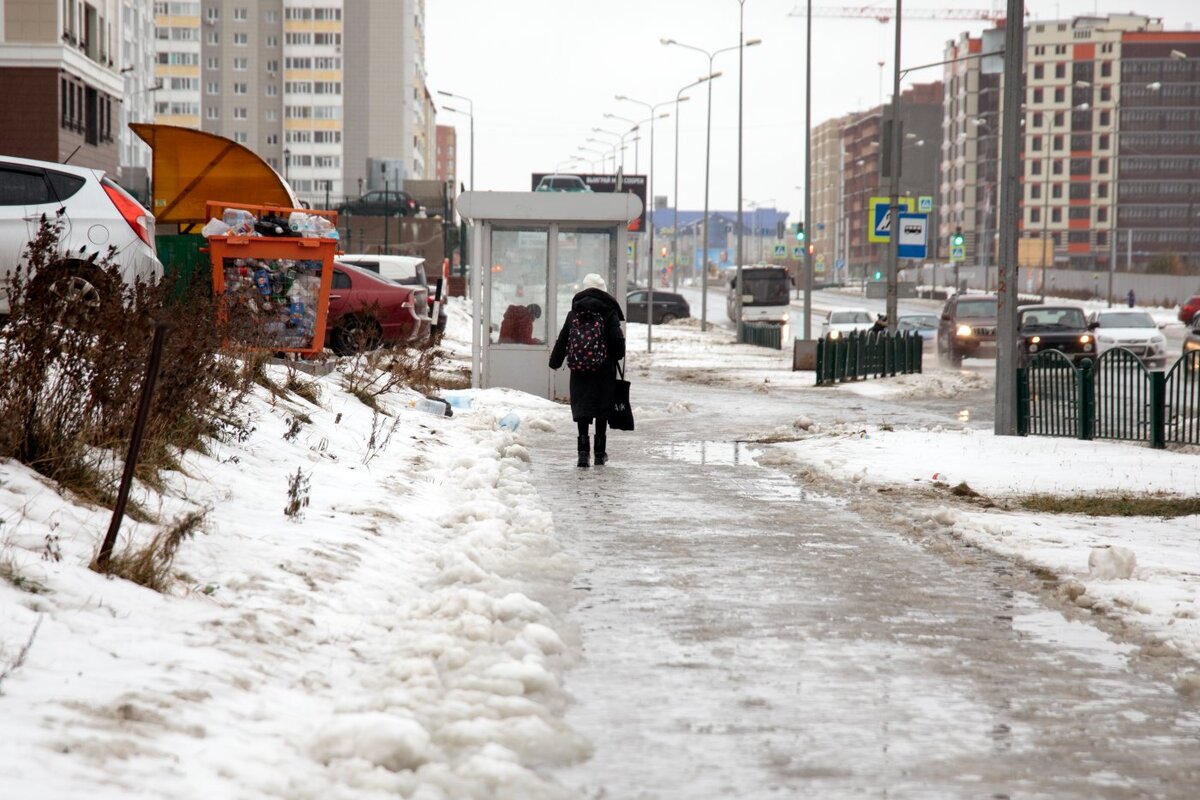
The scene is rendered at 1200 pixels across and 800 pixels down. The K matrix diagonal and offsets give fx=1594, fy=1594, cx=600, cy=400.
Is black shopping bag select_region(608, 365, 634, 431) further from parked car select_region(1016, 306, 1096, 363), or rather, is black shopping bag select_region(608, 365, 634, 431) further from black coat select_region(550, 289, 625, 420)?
parked car select_region(1016, 306, 1096, 363)

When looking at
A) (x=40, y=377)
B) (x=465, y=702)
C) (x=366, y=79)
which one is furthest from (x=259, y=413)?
(x=366, y=79)

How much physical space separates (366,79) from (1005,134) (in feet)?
435

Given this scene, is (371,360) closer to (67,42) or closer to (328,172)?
(67,42)

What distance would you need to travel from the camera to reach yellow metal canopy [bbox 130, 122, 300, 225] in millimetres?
23641

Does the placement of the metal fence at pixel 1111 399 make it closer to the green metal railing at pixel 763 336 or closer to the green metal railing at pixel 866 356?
the green metal railing at pixel 866 356

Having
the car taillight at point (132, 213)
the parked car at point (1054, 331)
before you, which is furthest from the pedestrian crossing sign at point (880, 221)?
the car taillight at point (132, 213)

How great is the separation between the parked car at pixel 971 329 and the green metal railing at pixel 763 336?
13.0 metres

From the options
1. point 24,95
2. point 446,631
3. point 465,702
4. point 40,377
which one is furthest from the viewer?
point 24,95

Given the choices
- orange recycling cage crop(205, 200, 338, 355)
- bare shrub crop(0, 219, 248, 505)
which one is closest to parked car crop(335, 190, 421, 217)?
orange recycling cage crop(205, 200, 338, 355)

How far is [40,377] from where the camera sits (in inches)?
311

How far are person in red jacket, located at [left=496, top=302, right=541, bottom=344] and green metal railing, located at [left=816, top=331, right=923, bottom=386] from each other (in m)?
9.48

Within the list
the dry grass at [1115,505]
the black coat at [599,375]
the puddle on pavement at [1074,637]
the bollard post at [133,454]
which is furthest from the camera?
the black coat at [599,375]

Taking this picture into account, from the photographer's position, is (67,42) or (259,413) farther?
(67,42)

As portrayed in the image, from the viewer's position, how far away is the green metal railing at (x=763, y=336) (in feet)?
169
